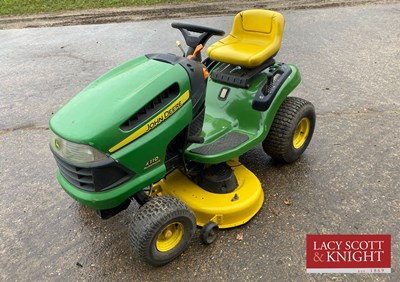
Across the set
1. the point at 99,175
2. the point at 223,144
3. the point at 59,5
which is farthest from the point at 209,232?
the point at 59,5

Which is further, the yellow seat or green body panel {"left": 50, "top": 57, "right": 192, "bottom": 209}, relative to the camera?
the yellow seat

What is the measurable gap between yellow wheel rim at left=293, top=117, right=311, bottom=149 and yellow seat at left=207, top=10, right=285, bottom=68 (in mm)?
550

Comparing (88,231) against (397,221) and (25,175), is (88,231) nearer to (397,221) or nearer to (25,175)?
(25,175)

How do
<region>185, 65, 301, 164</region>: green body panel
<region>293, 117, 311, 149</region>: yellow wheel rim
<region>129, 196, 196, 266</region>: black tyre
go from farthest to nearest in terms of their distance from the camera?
1. <region>293, 117, 311, 149</region>: yellow wheel rim
2. <region>185, 65, 301, 164</region>: green body panel
3. <region>129, 196, 196, 266</region>: black tyre

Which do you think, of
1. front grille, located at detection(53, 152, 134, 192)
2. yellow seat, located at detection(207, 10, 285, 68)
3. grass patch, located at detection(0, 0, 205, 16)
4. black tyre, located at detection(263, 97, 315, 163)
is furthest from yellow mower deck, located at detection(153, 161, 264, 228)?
grass patch, located at detection(0, 0, 205, 16)

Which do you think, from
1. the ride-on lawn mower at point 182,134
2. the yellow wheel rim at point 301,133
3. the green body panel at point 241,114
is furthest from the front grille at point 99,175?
the yellow wheel rim at point 301,133

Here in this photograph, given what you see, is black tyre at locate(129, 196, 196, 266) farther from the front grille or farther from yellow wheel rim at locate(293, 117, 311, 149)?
yellow wheel rim at locate(293, 117, 311, 149)

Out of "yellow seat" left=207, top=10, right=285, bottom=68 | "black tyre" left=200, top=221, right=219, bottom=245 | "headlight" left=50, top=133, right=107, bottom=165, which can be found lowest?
"black tyre" left=200, top=221, right=219, bottom=245

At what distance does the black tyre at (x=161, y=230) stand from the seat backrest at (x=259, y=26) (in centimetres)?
137

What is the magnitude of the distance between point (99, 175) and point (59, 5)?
23.5 ft

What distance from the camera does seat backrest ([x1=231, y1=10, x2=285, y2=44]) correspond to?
8.53 ft

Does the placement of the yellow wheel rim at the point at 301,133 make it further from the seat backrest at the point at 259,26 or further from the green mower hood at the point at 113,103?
the green mower hood at the point at 113,103

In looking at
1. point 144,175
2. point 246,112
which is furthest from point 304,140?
point 144,175

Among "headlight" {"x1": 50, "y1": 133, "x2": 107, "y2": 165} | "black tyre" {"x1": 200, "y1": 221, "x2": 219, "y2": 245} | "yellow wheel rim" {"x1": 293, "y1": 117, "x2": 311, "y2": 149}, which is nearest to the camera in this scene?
"headlight" {"x1": 50, "y1": 133, "x2": 107, "y2": 165}
